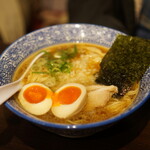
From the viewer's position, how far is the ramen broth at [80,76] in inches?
41.1

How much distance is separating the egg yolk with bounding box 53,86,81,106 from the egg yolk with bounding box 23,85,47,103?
0.07 meters

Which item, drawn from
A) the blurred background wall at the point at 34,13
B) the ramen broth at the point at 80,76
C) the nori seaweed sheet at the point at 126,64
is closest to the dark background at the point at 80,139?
the ramen broth at the point at 80,76

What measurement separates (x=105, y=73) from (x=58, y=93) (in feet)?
0.96

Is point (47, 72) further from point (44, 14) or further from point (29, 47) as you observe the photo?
point (44, 14)

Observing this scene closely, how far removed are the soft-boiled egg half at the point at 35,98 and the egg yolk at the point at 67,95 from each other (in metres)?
0.04

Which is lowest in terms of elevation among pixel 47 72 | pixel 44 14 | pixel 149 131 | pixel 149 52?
pixel 44 14

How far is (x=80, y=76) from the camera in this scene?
4.31 feet

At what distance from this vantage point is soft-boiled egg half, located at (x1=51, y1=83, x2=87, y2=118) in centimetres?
101

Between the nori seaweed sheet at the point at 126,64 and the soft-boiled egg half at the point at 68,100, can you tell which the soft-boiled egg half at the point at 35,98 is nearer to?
the soft-boiled egg half at the point at 68,100

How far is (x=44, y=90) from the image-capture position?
112 centimetres

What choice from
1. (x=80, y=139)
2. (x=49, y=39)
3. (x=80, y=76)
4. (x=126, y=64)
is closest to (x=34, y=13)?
(x=49, y=39)

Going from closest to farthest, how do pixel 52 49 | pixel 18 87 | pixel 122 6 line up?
pixel 18 87
pixel 52 49
pixel 122 6

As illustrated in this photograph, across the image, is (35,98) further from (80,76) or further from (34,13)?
(34,13)

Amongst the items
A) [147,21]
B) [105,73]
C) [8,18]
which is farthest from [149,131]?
[8,18]
